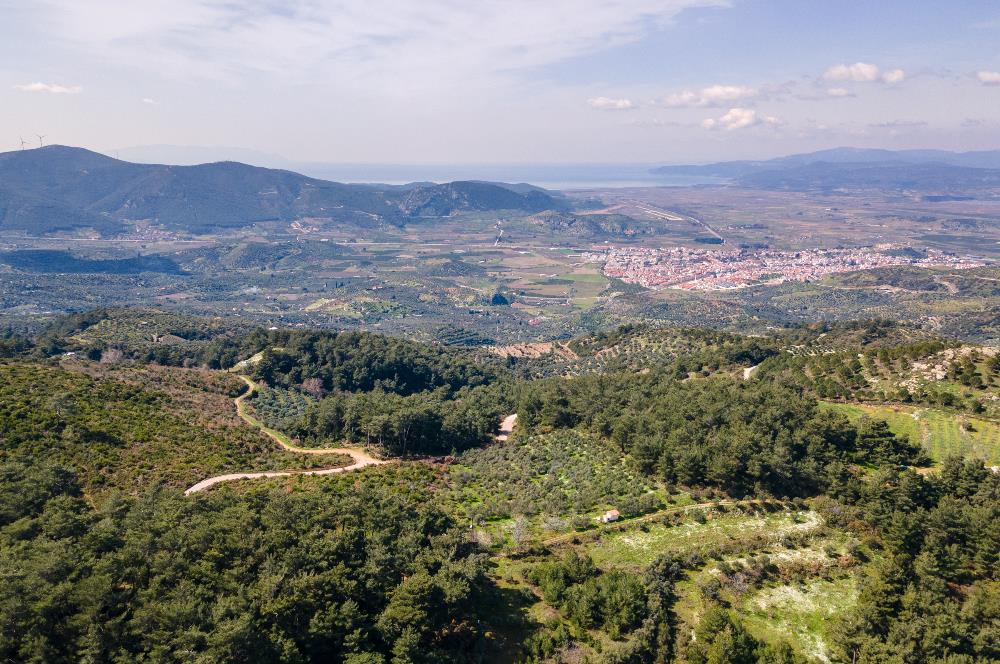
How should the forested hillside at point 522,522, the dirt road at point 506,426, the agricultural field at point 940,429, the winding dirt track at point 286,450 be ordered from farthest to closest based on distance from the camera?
the dirt road at point 506,426 → the winding dirt track at point 286,450 → the agricultural field at point 940,429 → the forested hillside at point 522,522

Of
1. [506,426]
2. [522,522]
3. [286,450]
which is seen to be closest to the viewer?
[522,522]

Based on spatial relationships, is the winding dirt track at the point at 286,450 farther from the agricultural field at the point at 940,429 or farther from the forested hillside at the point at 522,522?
the agricultural field at the point at 940,429

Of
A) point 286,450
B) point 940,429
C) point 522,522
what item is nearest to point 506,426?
point 286,450

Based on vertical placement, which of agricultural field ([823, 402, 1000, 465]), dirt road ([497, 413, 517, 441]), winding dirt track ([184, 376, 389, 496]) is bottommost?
dirt road ([497, 413, 517, 441])

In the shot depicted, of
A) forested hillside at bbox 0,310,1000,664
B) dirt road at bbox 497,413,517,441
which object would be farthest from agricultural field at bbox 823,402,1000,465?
dirt road at bbox 497,413,517,441

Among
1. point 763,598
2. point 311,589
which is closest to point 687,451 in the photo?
point 763,598

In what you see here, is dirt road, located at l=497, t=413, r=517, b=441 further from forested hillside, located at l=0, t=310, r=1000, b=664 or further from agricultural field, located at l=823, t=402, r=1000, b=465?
agricultural field, located at l=823, t=402, r=1000, b=465

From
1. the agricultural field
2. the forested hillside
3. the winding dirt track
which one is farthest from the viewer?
the winding dirt track

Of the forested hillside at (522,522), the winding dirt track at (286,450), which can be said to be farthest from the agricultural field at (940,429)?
the winding dirt track at (286,450)

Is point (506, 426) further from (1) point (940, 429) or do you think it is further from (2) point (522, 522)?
(1) point (940, 429)
